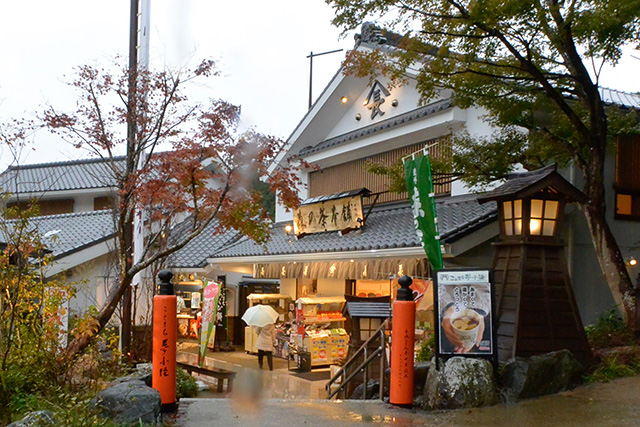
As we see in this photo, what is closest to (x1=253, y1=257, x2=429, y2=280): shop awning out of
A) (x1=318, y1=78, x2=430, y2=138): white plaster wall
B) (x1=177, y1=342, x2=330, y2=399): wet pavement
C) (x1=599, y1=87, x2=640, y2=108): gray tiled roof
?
(x1=177, y1=342, x2=330, y2=399): wet pavement

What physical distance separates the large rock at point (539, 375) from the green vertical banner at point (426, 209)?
229cm

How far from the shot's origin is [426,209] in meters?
10.4

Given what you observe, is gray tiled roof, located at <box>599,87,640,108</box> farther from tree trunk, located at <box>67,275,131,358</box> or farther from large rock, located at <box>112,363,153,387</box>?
large rock, located at <box>112,363,153,387</box>

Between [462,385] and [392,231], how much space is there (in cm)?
701

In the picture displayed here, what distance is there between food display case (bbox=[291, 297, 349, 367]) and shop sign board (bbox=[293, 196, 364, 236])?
2221 mm

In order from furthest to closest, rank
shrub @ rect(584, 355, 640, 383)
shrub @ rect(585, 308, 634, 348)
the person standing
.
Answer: the person standing < shrub @ rect(585, 308, 634, 348) < shrub @ rect(584, 355, 640, 383)

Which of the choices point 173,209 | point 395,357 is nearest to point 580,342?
point 395,357

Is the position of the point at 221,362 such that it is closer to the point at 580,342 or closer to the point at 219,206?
the point at 219,206

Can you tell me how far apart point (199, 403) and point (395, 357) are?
8.91 ft

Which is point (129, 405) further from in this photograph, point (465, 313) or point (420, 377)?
point (465, 313)

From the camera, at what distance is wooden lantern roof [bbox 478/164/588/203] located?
382 inches

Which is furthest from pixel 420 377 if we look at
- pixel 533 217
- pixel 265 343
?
pixel 265 343

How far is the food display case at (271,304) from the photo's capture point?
67.7 feet

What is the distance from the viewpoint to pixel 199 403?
8.46 metres
